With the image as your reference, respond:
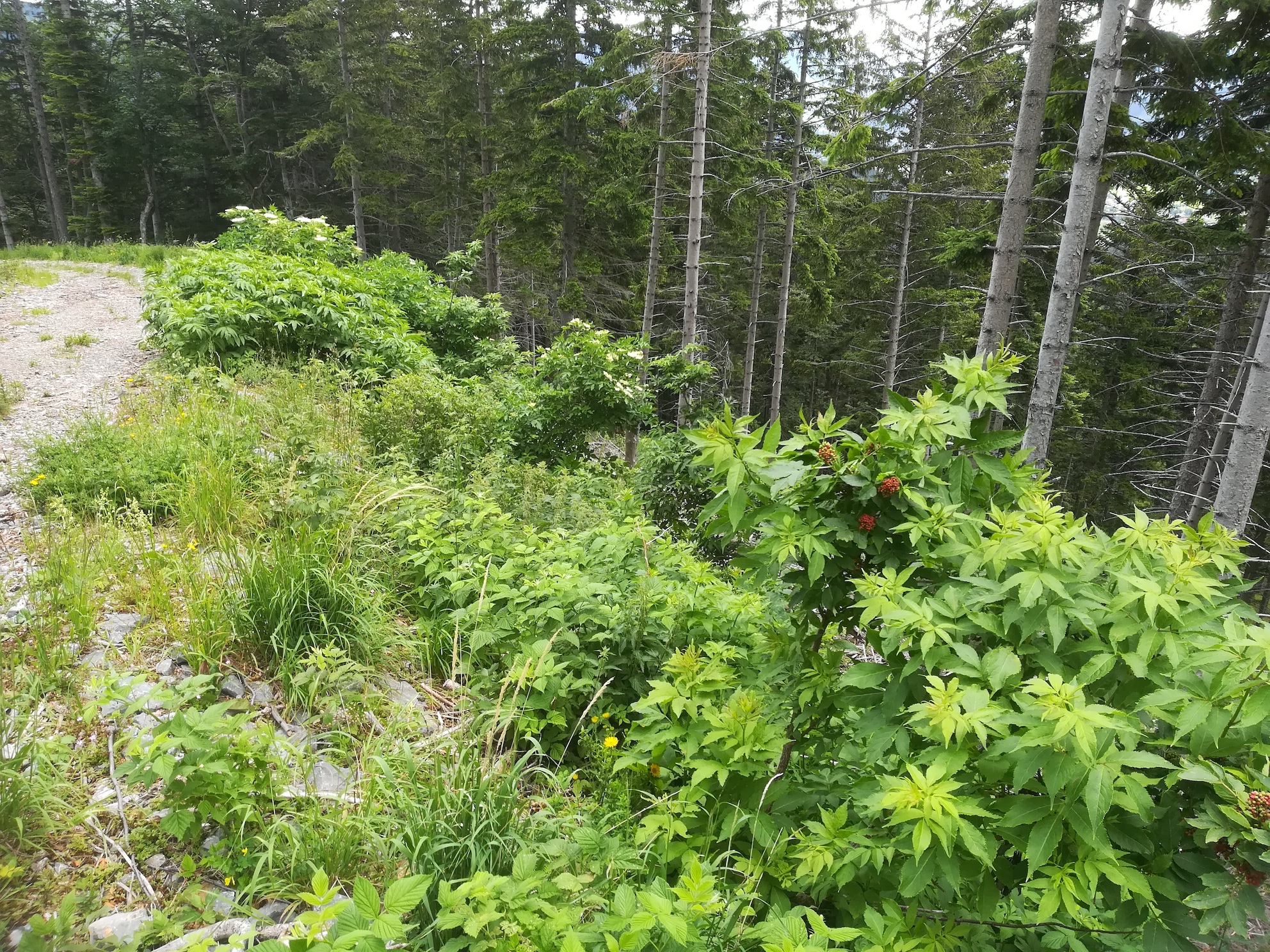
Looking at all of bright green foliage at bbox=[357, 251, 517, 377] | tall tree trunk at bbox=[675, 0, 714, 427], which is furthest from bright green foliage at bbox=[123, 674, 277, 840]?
bright green foliage at bbox=[357, 251, 517, 377]

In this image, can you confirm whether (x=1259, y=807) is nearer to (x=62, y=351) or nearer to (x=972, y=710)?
(x=972, y=710)

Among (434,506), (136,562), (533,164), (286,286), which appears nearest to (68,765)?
(136,562)

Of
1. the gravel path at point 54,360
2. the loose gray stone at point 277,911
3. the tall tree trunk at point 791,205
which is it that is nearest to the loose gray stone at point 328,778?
the loose gray stone at point 277,911

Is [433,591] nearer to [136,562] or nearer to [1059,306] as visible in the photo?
[136,562]

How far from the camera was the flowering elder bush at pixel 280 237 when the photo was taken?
1145 cm

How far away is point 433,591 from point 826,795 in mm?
2578

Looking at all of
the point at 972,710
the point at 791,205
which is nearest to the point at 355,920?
the point at 972,710

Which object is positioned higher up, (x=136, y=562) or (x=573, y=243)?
(x=573, y=243)

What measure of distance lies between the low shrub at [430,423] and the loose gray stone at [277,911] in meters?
4.08

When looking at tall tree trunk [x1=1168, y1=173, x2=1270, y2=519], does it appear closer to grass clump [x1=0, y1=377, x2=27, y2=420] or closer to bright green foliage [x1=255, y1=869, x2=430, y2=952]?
bright green foliage [x1=255, y1=869, x2=430, y2=952]

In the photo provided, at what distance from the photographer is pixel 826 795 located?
2406mm

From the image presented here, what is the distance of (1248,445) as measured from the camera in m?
5.92

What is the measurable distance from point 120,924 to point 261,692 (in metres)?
1.22

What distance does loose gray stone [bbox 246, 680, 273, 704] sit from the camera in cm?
306
